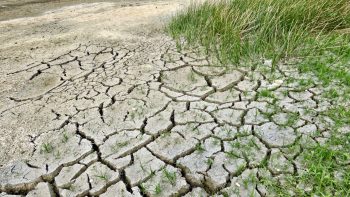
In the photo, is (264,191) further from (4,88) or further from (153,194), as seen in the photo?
(4,88)

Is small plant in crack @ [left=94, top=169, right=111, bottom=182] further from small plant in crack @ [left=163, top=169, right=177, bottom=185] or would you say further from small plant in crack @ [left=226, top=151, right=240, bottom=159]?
small plant in crack @ [left=226, top=151, right=240, bottom=159]

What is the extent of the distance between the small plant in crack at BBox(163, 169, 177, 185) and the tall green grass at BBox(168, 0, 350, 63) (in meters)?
1.58

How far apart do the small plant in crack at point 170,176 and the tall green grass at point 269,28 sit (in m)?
1.58

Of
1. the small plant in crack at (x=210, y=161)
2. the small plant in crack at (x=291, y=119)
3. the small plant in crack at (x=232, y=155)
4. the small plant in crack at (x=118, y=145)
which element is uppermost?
the small plant in crack at (x=291, y=119)

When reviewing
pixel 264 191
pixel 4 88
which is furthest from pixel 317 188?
pixel 4 88

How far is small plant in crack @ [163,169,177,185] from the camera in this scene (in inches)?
80.1

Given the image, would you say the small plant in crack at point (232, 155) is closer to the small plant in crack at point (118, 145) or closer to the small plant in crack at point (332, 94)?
the small plant in crack at point (118, 145)

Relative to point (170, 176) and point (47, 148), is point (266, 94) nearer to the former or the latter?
point (170, 176)

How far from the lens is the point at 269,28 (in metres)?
3.57

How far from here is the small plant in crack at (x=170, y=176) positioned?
2035mm

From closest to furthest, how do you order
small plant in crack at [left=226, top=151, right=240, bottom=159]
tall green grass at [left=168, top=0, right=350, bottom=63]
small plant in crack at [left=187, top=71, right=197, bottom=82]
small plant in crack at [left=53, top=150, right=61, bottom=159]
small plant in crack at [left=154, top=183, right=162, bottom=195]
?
small plant in crack at [left=154, top=183, right=162, bottom=195]
small plant in crack at [left=226, top=151, right=240, bottom=159]
small plant in crack at [left=53, top=150, right=61, bottom=159]
small plant in crack at [left=187, top=71, right=197, bottom=82]
tall green grass at [left=168, top=0, right=350, bottom=63]

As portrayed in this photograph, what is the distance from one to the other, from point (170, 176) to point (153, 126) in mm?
555

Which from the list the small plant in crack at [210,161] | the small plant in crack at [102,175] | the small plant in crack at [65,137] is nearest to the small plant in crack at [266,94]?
the small plant in crack at [210,161]

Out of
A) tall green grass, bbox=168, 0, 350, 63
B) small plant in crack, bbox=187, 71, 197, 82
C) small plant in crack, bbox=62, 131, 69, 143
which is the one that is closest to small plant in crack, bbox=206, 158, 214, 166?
small plant in crack, bbox=62, 131, 69, 143
